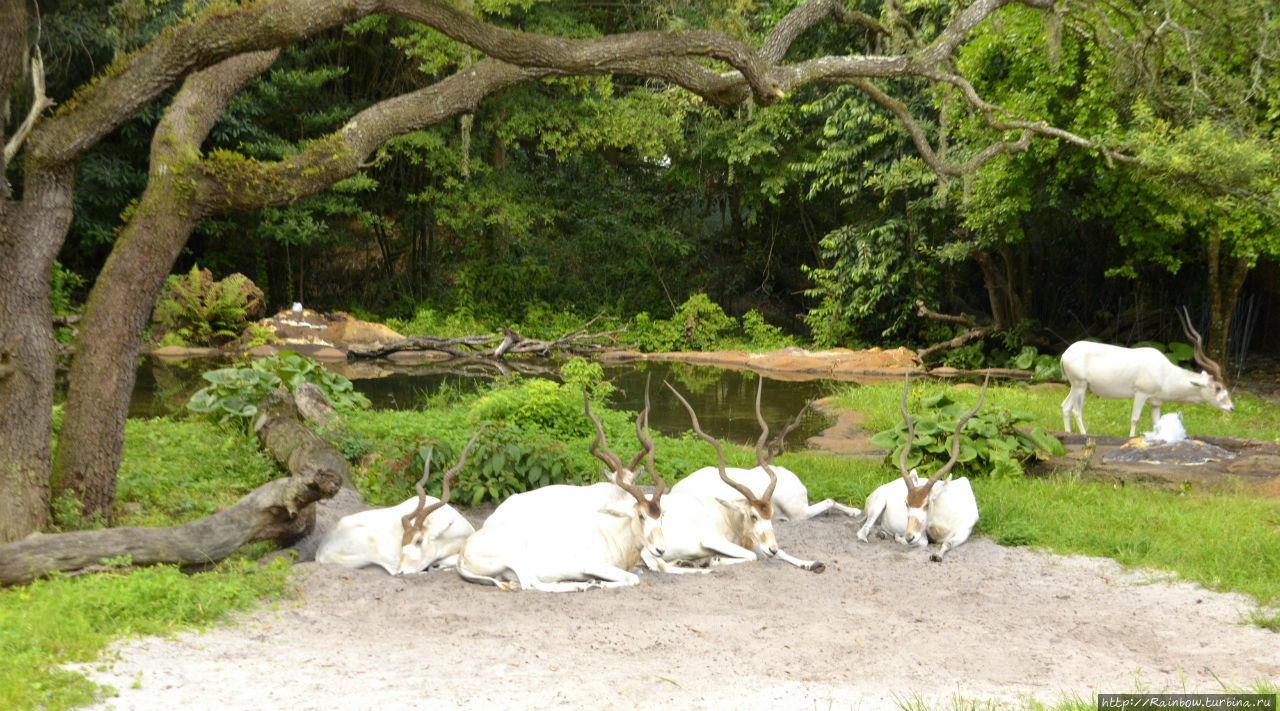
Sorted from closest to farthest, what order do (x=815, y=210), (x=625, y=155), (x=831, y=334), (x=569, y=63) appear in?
1. (x=569, y=63)
2. (x=831, y=334)
3. (x=815, y=210)
4. (x=625, y=155)

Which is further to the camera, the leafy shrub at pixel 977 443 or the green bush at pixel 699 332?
the green bush at pixel 699 332

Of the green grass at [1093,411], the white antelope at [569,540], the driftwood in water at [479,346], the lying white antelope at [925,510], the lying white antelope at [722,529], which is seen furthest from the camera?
the driftwood in water at [479,346]

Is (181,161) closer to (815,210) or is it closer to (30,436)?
(30,436)

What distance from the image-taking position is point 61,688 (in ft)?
15.0

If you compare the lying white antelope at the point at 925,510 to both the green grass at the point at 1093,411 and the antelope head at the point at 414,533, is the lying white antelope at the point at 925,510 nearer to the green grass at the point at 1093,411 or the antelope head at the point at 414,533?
the antelope head at the point at 414,533

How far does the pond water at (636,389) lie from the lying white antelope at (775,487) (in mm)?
3800

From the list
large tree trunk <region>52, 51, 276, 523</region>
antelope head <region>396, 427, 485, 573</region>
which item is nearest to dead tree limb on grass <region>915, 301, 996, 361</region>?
antelope head <region>396, 427, 485, 573</region>

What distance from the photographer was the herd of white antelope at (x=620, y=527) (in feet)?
22.9

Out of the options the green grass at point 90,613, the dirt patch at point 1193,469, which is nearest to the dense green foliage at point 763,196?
the dirt patch at point 1193,469

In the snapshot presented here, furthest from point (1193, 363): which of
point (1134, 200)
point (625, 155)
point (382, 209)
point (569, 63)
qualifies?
point (382, 209)

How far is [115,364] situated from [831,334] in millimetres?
18015

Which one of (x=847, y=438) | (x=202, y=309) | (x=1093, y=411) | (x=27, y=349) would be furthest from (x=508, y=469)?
(x=202, y=309)

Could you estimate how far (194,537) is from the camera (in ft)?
21.8

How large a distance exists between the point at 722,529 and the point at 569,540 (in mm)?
1238
